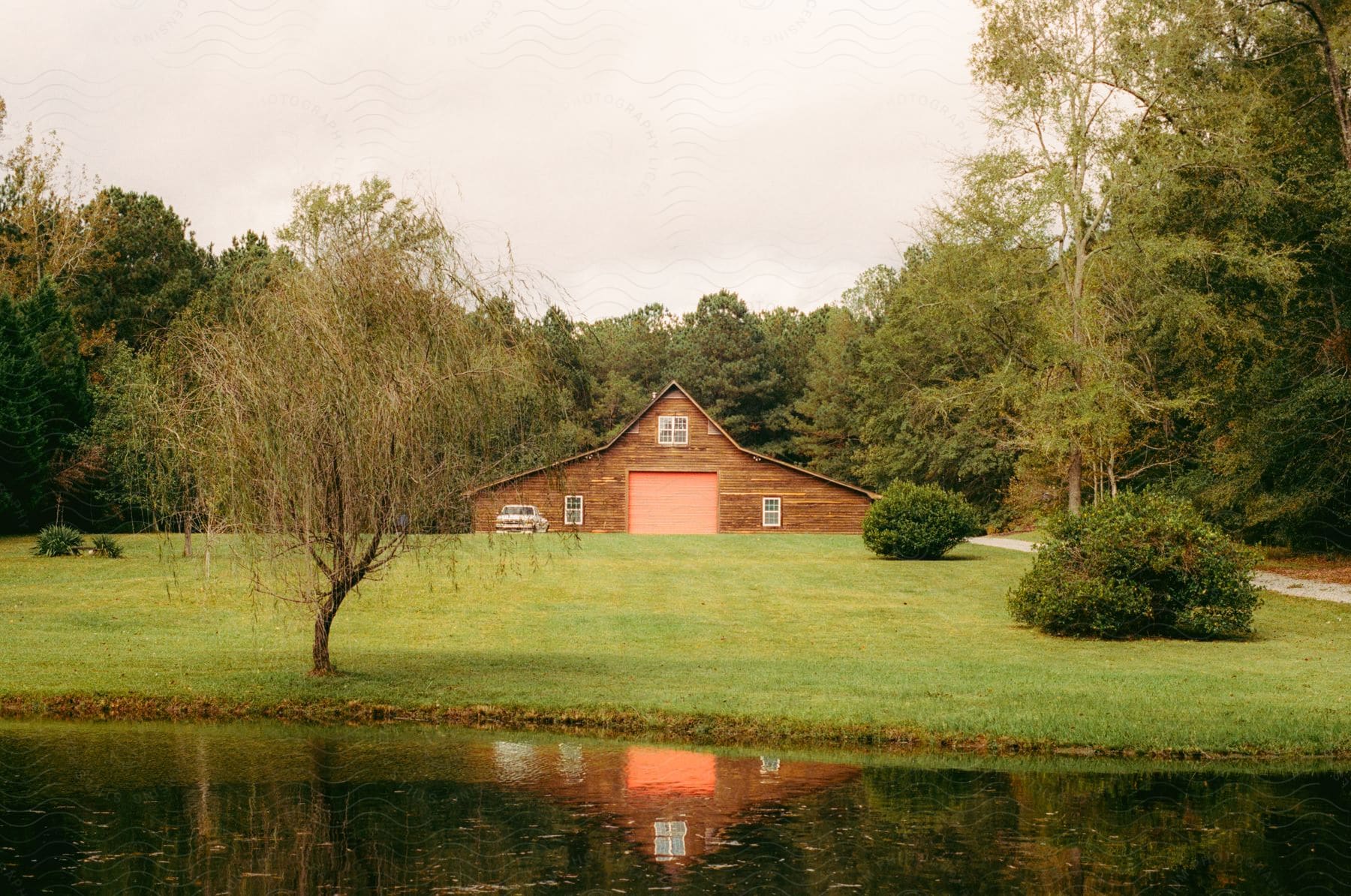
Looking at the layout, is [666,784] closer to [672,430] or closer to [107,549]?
[107,549]

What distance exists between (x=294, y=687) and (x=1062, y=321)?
24.7 m

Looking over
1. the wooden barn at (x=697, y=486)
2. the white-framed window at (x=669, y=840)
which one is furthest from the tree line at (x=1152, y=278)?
the white-framed window at (x=669, y=840)

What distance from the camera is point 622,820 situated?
10.1 metres

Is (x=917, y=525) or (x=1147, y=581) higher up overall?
(x=917, y=525)

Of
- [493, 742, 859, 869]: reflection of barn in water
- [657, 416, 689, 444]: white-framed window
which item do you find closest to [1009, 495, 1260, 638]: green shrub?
[493, 742, 859, 869]: reflection of barn in water

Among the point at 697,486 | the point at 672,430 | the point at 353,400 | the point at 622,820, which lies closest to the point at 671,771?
the point at 622,820

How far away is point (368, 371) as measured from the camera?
13.8 meters

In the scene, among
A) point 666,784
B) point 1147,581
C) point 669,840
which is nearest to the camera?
point 669,840

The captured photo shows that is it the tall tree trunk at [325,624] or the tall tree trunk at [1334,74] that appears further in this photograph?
the tall tree trunk at [1334,74]

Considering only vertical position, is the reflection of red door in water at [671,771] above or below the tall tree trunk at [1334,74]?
below

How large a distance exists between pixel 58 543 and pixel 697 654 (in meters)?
20.2

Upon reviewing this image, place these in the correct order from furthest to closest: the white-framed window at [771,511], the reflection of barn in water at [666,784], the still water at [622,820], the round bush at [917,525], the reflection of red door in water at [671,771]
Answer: the white-framed window at [771,511] < the round bush at [917,525] < the reflection of red door in water at [671,771] < the reflection of barn in water at [666,784] < the still water at [622,820]

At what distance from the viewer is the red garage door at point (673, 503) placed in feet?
176

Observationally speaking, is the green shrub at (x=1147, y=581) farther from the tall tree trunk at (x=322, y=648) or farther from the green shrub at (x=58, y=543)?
the green shrub at (x=58, y=543)
